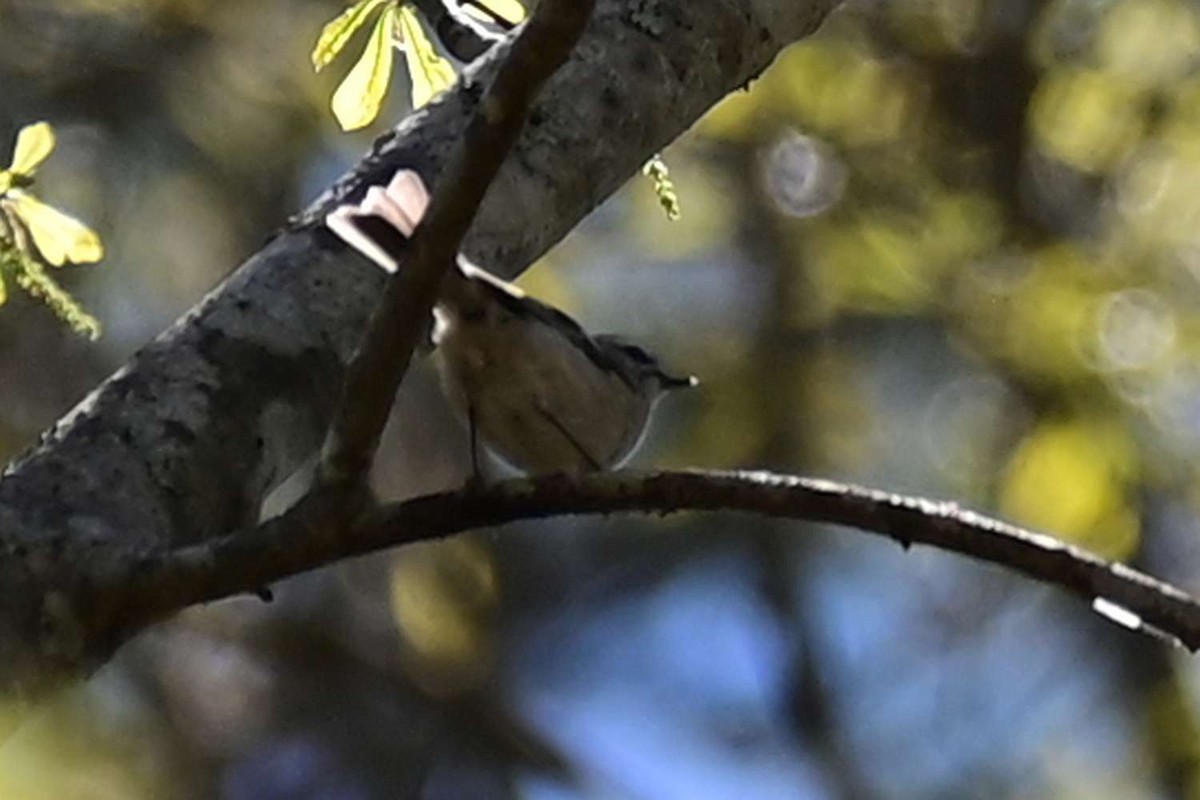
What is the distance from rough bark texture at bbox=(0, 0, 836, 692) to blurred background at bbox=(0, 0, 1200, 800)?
6.54 ft

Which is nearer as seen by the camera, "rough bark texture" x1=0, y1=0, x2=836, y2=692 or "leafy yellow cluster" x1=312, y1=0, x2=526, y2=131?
"rough bark texture" x1=0, y1=0, x2=836, y2=692

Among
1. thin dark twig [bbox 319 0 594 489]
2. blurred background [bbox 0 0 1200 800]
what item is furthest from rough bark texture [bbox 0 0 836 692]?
blurred background [bbox 0 0 1200 800]

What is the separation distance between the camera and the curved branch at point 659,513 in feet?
3.55

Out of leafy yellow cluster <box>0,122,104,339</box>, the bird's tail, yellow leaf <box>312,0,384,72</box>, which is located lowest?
leafy yellow cluster <box>0,122,104,339</box>

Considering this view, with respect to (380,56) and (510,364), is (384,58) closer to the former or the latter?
(380,56)

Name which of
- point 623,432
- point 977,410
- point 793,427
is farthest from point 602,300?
point 623,432

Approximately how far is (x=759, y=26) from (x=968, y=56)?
2.27m

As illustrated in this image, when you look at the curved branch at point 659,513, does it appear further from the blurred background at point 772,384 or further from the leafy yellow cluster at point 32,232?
the blurred background at point 772,384

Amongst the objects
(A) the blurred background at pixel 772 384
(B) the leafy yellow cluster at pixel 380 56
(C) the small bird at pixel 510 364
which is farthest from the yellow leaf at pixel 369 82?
(A) the blurred background at pixel 772 384

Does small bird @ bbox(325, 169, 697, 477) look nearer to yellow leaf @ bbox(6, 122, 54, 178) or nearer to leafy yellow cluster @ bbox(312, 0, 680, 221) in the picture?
leafy yellow cluster @ bbox(312, 0, 680, 221)

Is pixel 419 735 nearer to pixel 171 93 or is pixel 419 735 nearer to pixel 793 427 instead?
pixel 793 427

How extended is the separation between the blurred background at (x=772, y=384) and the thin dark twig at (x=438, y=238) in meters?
2.49

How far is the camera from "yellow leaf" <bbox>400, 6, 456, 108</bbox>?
1.55 m

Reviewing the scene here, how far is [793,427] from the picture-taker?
3.81 meters
